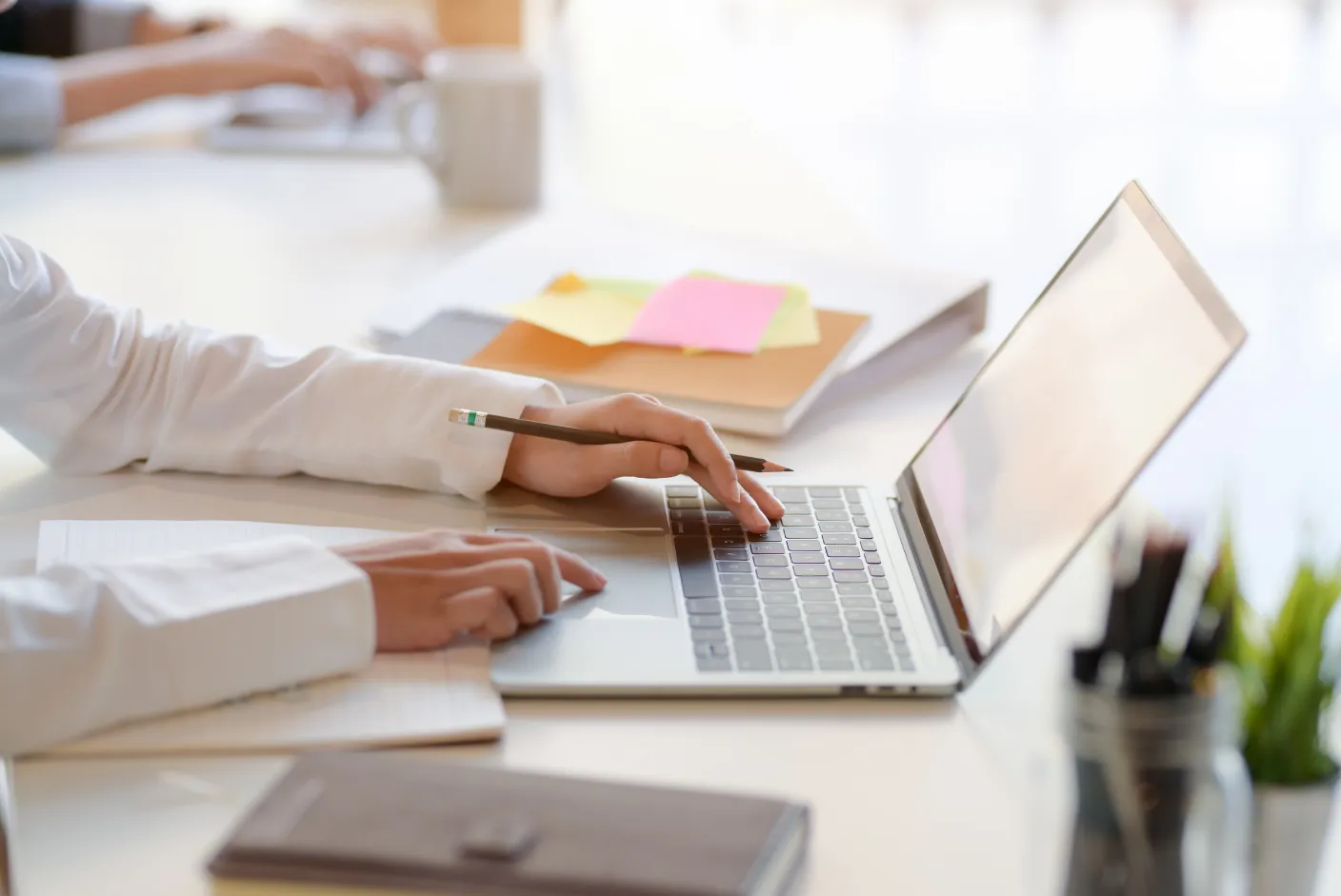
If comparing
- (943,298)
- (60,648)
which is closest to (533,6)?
(943,298)

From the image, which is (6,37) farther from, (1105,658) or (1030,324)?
(1105,658)

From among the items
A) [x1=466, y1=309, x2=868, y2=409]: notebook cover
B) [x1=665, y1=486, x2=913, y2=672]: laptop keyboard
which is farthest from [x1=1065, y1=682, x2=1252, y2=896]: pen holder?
[x1=466, y1=309, x2=868, y2=409]: notebook cover

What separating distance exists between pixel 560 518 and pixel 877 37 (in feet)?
14.9

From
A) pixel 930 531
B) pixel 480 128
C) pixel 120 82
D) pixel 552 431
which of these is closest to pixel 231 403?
pixel 552 431

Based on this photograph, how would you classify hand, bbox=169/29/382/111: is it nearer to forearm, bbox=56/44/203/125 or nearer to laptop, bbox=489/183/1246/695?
forearm, bbox=56/44/203/125

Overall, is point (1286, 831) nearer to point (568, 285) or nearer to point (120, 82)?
point (568, 285)

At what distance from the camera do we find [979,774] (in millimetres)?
673

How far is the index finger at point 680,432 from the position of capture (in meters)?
0.91

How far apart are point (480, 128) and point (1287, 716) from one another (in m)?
1.24

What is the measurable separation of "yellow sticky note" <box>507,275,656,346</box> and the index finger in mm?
202

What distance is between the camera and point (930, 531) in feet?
2.90

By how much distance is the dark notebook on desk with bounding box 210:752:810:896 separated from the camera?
54 centimetres

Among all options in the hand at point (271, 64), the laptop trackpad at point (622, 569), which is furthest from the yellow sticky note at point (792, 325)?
the hand at point (271, 64)

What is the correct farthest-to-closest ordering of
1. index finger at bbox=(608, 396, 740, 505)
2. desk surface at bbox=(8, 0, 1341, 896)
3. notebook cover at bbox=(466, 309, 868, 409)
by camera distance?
notebook cover at bbox=(466, 309, 868, 409), index finger at bbox=(608, 396, 740, 505), desk surface at bbox=(8, 0, 1341, 896)
